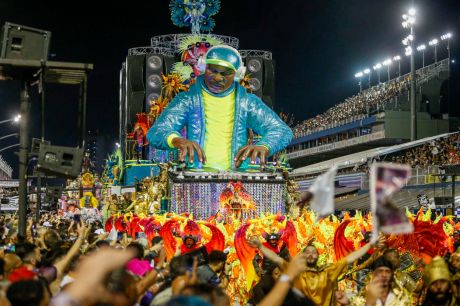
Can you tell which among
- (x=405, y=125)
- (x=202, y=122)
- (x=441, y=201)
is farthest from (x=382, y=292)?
(x=405, y=125)

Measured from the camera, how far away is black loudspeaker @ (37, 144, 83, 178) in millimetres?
9297

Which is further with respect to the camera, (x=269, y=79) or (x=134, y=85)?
(x=269, y=79)

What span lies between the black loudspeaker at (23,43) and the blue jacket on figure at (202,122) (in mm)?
12309

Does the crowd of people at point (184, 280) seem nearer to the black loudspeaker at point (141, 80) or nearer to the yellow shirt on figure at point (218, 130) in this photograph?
the yellow shirt on figure at point (218, 130)

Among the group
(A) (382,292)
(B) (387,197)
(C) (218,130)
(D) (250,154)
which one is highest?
(C) (218,130)

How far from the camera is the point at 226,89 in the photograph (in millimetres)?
22562

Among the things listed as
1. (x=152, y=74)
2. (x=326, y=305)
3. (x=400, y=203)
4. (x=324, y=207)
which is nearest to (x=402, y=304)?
(x=326, y=305)

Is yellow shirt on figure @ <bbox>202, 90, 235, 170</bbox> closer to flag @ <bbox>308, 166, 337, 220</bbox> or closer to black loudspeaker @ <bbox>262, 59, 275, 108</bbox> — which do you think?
flag @ <bbox>308, 166, 337, 220</bbox>

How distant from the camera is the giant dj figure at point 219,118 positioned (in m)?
22.1

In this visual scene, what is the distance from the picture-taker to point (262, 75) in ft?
152

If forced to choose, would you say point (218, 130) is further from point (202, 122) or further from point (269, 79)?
point (269, 79)

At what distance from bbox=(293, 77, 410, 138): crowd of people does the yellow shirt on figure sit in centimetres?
3092

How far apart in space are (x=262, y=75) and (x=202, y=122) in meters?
24.2

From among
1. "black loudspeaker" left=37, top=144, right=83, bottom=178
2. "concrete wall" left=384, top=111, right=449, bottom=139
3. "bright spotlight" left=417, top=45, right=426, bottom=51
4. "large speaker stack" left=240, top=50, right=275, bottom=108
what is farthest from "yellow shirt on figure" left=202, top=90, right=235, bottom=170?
"bright spotlight" left=417, top=45, right=426, bottom=51
